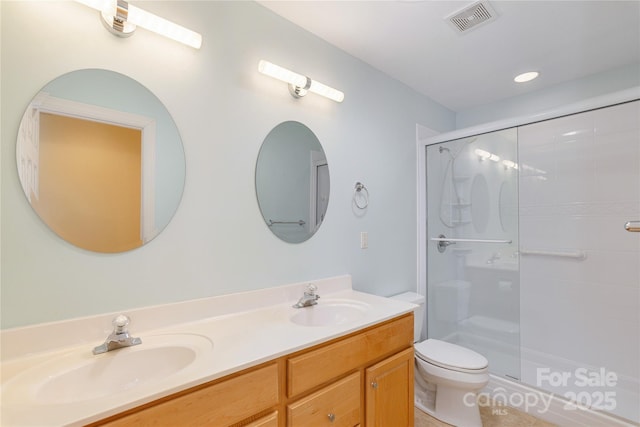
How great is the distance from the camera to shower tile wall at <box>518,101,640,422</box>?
212 centimetres

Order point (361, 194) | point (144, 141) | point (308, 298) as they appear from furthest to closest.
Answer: point (361, 194) → point (308, 298) → point (144, 141)

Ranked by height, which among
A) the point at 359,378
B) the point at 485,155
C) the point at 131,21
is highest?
the point at 131,21

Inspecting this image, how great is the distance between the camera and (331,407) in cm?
115

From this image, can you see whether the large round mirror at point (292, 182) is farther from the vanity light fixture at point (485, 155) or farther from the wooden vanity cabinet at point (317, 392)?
the vanity light fixture at point (485, 155)

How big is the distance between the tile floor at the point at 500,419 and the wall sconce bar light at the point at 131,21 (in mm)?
2514

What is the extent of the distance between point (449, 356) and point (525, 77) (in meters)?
2.20

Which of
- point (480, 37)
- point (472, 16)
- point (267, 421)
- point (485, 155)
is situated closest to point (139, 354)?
point (267, 421)

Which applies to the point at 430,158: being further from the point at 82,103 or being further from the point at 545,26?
the point at 82,103

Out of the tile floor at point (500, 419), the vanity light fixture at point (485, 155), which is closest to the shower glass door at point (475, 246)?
the vanity light fixture at point (485, 155)

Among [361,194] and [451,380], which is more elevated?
[361,194]

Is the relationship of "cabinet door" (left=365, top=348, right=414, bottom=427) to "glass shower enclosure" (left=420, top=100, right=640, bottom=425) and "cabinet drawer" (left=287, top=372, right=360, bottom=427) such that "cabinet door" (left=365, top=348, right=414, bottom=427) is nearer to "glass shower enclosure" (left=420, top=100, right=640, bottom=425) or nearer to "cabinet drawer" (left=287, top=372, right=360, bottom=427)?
"cabinet drawer" (left=287, top=372, right=360, bottom=427)

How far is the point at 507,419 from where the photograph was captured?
77.4 inches

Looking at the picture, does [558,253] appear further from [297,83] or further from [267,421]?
[267,421]

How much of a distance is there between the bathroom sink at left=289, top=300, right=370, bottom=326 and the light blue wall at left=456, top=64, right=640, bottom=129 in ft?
7.50
